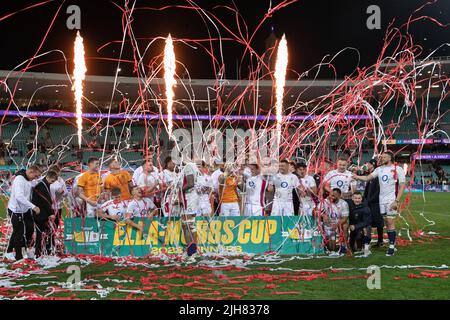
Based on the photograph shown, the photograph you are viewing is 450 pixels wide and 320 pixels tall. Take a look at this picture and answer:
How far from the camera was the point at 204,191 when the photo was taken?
9.73 metres

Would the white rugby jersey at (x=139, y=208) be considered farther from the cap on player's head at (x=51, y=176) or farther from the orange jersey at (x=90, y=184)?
the cap on player's head at (x=51, y=176)

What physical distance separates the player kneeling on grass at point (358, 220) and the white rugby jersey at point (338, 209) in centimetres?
14

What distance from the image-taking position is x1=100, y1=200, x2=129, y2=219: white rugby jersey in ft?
29.7

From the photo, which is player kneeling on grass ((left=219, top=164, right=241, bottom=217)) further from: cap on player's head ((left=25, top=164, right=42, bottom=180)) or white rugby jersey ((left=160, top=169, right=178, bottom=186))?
cap on player's head ((left=25, top=164, right=42, bottom=180))

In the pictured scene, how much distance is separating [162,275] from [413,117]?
4356 centimetres

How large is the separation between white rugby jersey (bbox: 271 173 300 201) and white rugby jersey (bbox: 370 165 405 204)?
1516mm

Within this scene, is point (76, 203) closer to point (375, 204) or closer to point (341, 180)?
point (341, 180)

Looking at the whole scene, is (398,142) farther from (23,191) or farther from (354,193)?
(23,191)

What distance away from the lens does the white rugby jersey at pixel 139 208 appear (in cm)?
910

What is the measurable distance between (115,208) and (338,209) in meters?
3.99

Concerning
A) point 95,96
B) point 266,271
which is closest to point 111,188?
point 266,271

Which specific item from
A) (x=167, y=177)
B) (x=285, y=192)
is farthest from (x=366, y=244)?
(x=167, y=177)

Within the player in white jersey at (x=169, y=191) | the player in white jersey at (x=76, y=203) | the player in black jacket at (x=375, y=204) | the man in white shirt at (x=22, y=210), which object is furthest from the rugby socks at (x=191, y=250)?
the player in black jacket at (x=375, y=204)
